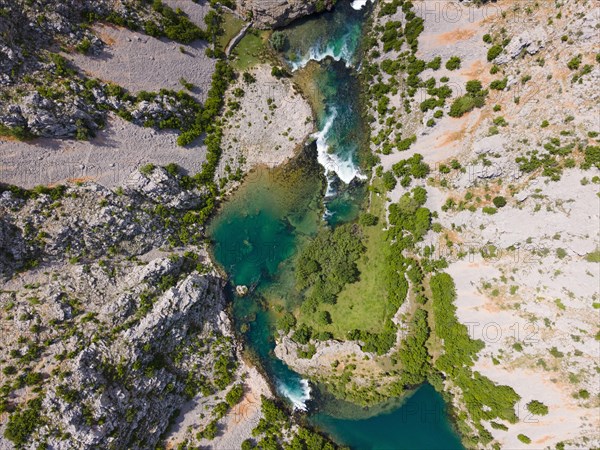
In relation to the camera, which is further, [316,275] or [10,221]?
[316,275]

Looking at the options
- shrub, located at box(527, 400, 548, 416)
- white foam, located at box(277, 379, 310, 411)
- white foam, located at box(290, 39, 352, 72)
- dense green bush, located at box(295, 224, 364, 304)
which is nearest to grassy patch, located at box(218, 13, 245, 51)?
white foam, located at box(290, 39, 352, 72)

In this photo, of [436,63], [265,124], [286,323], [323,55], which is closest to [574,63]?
[436,63]

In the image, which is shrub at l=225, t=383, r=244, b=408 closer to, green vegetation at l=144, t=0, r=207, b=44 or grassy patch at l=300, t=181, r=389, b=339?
grassy patch at l=300, t=181, r=389, b=339

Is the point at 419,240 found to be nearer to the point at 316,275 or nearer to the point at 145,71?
the point at 316,275

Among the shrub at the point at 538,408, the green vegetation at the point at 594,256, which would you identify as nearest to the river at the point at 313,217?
the shrub at the point at 538,408

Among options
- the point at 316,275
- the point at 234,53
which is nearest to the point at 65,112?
the point at 234,53

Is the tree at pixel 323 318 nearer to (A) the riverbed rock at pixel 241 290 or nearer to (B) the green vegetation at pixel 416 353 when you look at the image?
(B) the green vegetation at pixel 416 353
